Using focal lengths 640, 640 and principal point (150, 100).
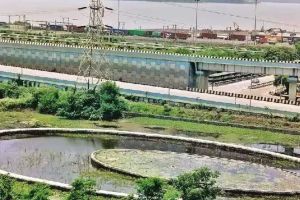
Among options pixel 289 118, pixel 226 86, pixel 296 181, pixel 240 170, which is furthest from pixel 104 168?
pixel 226 86

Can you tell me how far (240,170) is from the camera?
35438mm

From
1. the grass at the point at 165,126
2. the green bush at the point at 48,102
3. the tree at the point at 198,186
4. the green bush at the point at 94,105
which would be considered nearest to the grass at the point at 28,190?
the tree at the point at 198,186

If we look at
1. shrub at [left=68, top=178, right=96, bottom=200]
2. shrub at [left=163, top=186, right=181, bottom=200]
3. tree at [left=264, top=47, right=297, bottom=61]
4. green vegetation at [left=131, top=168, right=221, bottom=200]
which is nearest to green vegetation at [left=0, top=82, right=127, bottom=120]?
shrub at [left=68, top=178, right=96, bottom=200]

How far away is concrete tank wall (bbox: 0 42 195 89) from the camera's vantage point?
64.6 metres

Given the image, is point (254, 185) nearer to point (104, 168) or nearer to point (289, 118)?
point (104, 168)

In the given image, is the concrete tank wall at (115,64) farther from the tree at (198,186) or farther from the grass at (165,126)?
the tree at (198,186)

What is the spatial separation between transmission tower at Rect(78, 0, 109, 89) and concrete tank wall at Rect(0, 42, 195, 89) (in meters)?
1.14

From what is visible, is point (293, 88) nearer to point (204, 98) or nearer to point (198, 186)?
point (204, 98)

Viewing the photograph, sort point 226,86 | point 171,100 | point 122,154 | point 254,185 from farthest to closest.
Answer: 1. point 226,86
2. point 171,100
3. point 122,154
4. point 254,185

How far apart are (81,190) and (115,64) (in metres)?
43.5

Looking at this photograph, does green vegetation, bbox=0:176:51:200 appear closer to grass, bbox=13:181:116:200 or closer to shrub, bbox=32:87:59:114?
grass, bbox=13:181:116:200

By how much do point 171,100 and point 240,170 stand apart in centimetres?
1914

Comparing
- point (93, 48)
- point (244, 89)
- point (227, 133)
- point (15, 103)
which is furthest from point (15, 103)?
point (244, 89)

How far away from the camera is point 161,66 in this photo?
6538 centimetres
